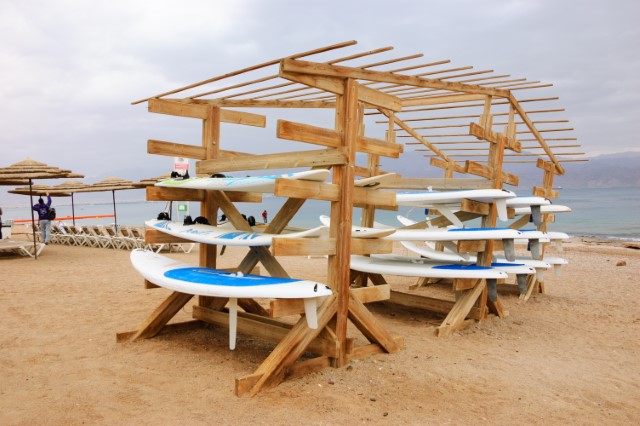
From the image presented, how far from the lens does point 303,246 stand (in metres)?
4.29

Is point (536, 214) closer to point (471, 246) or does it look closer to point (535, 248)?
point (535, 248)

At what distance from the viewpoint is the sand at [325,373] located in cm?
368

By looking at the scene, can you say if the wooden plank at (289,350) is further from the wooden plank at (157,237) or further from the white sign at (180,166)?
the white sign at (180,166)

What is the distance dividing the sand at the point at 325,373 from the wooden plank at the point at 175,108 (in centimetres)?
240

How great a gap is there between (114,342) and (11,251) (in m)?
10.4

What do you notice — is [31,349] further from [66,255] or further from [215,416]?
[66,255]

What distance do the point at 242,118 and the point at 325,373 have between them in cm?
323

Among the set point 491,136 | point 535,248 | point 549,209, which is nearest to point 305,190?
point 491,136

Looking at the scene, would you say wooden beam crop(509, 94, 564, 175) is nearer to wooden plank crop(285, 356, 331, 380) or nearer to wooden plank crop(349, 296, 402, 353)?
wooden plank crop(349, 296, 402, 353)

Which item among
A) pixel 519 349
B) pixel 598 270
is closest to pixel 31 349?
pixel 519 349

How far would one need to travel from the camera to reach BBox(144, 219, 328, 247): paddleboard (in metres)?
4.51

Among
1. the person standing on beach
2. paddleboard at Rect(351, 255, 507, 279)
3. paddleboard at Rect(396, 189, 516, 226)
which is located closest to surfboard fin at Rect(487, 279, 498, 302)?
paddleboard at Rect(351, 255, 507, 279)

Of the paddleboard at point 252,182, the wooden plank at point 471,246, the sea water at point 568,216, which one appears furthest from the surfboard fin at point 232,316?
the wooden plank at point 471,246

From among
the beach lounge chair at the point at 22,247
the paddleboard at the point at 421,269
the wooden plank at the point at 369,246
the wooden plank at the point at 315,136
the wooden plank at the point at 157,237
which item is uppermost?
the wooden plank at the point at 315,136
